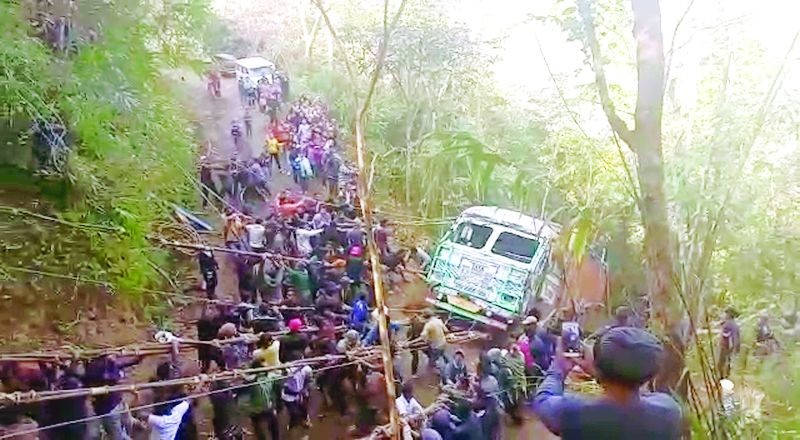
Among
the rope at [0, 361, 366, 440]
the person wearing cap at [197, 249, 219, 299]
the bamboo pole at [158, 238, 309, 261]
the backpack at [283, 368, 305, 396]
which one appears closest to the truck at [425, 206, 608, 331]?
the bamboo pole at [158, 238, 309, 261]

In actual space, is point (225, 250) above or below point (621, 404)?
below

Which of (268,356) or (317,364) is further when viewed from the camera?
(317,364)

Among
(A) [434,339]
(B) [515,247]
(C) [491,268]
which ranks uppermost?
(B) [515,247]

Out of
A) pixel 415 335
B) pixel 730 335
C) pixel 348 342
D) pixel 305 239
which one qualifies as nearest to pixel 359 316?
pixel 415 335

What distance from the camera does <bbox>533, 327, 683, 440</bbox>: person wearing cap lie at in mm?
1049

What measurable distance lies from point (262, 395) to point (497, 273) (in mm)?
2130

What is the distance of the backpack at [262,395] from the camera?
365 cm

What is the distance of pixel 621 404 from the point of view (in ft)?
3.47

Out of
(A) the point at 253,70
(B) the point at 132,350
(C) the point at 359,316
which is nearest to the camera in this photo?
(B) the point at 132,350

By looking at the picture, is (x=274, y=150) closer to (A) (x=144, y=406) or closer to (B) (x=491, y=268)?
(B) (x=491, y=268)

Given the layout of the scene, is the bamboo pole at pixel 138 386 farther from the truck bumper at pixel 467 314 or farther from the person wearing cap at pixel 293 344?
the truck bumper at pixel 467 314

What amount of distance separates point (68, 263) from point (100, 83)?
3.29ft

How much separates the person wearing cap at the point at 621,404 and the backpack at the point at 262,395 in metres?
2.71

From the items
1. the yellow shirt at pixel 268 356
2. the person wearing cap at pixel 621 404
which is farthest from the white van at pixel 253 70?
the person wearing cap at pixel 621 404
